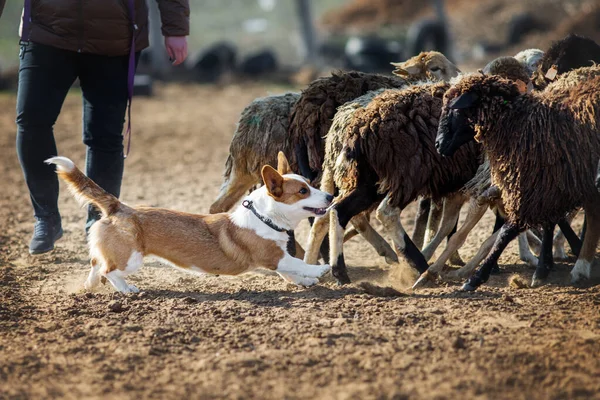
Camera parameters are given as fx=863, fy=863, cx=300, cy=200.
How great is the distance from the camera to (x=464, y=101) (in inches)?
228

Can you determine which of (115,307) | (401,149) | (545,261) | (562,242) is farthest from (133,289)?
(562,242)

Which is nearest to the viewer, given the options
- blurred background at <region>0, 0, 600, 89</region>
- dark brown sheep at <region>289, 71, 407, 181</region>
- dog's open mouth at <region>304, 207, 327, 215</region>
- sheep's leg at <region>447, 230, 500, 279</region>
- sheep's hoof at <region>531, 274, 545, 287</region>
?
dog's open mouth at <region>304, 207, 327, 215</region>

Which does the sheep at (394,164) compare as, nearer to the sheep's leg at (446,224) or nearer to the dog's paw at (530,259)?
the sheep's leg at (446,224)

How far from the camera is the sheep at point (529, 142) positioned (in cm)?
569

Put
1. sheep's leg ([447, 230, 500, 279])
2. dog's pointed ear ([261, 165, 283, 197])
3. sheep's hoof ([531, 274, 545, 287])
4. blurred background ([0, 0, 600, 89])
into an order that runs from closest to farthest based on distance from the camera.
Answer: dog's pointed ear ([261, 165, 283, 197]) → sheep's hoof ([531, 274, 545, 287]) → sheep's leg ([447, 230, 500, 279]) → blurred background ([0, 0, 600, 89])

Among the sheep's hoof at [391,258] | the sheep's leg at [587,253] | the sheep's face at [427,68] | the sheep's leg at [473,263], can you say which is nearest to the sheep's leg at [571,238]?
the sheep's leg at [587,253]

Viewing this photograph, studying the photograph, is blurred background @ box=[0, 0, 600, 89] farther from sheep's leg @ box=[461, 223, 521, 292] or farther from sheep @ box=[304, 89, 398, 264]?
sheep's leg @ box=[461, 223, 521, 292]

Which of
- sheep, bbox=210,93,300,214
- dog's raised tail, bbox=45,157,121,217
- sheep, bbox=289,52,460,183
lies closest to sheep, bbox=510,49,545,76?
sheep, bbox=289,52,460,183

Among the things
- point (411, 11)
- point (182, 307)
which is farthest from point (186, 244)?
point (411, 11)

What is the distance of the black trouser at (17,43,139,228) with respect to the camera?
6.66 m

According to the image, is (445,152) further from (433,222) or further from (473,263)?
(433,222)

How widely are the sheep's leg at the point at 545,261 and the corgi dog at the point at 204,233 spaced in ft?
5.08

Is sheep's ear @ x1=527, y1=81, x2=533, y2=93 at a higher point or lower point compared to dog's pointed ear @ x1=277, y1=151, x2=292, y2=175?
higher

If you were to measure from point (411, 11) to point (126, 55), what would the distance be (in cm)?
2360
